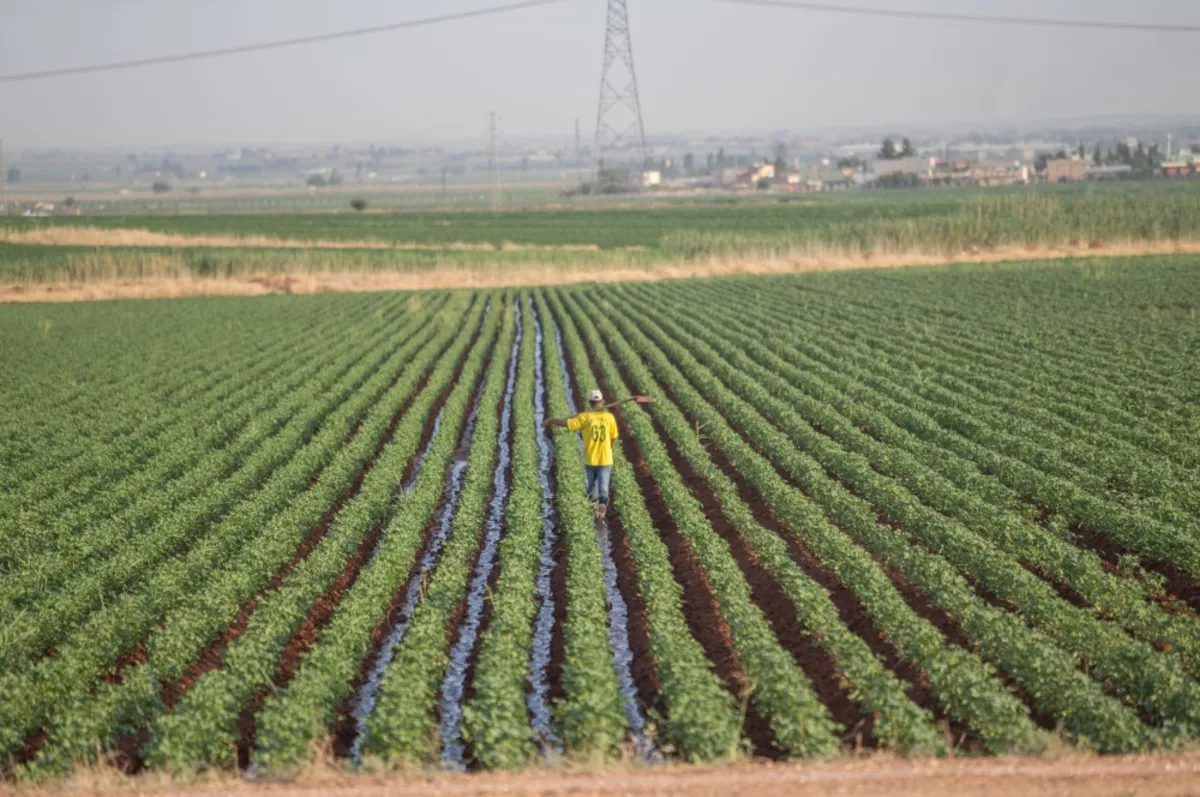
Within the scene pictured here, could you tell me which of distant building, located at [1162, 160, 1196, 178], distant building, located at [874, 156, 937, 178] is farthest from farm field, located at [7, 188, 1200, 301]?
distant building, located at [874, 156, 937, 178]

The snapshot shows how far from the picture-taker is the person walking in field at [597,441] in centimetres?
1564

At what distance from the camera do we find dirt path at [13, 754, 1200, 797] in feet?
27.7

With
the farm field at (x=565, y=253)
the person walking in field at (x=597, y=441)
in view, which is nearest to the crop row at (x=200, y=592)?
the person walking in field at (x=597, y=441)

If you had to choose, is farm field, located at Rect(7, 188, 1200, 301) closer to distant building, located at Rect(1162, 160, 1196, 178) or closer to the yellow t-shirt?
the yellow t-shirt

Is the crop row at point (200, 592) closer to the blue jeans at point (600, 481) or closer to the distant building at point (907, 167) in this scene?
the blue jeans at point (600, 481)

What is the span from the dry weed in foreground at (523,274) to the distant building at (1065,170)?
301 ft

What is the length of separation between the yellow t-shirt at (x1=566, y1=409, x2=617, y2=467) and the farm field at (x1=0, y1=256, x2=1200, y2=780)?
2.31ft

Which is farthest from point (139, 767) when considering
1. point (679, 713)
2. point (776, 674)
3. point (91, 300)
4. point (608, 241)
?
point (608, 241)

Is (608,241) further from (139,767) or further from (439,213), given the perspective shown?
(139,767)

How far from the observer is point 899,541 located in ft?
44.3

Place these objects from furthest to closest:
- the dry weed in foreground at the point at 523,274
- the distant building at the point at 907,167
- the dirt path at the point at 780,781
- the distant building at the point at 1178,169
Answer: the distant building at the point at 907,167, the distant building at the point at 1178,169, the dry weed in foreground at the point at 523,274, the dirt path at the point at 780,781

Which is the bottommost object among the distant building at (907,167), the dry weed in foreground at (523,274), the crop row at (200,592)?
the dry weed in foreground at (523,274)

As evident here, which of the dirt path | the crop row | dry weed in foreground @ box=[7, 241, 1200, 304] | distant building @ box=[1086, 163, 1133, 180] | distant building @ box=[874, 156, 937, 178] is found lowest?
dry weed in foreground @ box=[7, 241, 1200, 304]

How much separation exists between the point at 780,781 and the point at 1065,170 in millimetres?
152521
